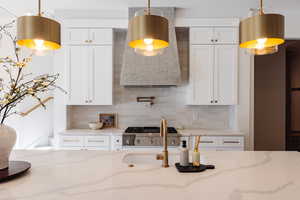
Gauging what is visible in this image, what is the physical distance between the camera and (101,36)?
A: 324cm

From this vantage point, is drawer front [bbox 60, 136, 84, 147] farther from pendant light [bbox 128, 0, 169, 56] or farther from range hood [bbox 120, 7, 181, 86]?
pendant light [bbox 128, 0, 169, 56]

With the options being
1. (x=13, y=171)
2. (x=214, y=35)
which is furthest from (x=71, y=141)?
(x=214, y=35)

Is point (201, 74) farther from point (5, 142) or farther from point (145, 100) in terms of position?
point (5, 142)

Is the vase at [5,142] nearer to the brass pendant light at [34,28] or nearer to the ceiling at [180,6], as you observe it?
the brass pendant light at [34,28]

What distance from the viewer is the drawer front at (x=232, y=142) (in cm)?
303

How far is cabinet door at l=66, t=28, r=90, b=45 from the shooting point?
322 cm

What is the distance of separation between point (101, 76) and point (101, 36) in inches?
25.3

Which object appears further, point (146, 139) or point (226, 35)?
point (226, 35)

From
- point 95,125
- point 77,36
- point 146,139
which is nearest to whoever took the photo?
point 146,139

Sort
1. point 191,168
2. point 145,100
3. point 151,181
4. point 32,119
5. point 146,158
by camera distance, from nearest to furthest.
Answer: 1. point 151,181
2. point 191,168
3. point 146,158
4. point 145,100
5. point 32,119

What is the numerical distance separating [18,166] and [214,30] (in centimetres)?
311

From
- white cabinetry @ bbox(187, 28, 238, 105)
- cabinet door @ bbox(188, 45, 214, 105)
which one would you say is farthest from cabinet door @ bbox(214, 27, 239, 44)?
cabinet door @ bbox(188, 45, 214, 105)

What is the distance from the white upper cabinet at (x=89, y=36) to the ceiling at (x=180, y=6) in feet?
1.11

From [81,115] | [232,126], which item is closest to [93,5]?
[81,115]
